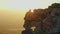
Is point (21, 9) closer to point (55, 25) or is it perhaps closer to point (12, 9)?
point (12, 9)

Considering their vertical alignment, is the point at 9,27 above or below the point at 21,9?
below

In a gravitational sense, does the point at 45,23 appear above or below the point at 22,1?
below

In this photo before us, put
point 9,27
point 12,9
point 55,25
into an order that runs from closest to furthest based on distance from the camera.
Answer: point 55,25 < point 9,27 < point 12,9

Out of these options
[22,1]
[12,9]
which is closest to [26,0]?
[22,1]

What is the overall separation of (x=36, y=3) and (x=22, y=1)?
0.15m

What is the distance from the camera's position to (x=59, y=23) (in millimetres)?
914

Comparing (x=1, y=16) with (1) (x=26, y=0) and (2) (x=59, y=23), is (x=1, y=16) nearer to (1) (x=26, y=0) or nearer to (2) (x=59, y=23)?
(1) (x=26, y=0)

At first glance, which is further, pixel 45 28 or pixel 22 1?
pixel 22 1

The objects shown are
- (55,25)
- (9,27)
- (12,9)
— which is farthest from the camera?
(12,9)

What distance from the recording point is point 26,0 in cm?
168

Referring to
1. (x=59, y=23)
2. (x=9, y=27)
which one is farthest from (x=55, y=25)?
(x=9, y=27)

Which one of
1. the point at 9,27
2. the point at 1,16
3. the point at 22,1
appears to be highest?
the point at 22,1

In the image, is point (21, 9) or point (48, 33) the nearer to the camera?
point (48, 33)

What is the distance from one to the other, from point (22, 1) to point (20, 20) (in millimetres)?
206
